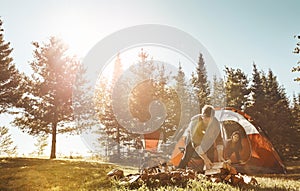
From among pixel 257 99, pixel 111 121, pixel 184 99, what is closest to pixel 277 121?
pixel 257 99

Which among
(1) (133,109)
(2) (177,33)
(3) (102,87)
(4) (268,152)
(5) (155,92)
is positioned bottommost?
(4) (268,152)

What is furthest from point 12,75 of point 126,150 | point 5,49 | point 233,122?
point 233,122

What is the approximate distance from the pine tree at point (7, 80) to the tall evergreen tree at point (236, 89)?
1677 centimetres

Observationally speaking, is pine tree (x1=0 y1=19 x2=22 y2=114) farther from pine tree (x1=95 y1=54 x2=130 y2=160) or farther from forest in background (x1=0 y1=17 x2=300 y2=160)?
pine tree (x1=95 y1=54 x2=130 y2=160)

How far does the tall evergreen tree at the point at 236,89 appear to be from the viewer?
2083 centimetres

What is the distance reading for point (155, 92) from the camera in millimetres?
20578

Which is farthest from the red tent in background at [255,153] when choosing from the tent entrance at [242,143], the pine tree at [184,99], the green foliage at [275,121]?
the pine tree at [184,99]

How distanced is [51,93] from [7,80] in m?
2.96

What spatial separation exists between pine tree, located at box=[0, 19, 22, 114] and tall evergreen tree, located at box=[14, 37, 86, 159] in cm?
78

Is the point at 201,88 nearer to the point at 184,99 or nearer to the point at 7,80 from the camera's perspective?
the point at 184,99

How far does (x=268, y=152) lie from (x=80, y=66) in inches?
578

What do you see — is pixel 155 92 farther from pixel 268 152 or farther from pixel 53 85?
pixel 268 152

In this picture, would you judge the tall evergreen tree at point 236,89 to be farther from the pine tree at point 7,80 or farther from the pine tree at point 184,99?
the pine tree at point 7,80

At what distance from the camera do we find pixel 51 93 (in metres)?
17.7
